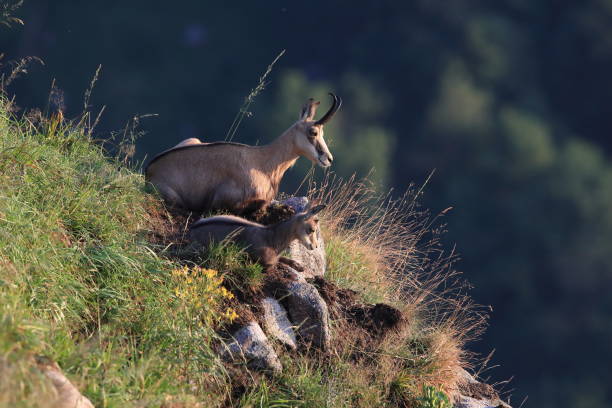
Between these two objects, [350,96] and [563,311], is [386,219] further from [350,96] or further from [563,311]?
[350,96]

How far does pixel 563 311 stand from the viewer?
52719 millimetres

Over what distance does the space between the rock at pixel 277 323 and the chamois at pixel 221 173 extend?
1383mm

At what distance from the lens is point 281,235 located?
7492mm

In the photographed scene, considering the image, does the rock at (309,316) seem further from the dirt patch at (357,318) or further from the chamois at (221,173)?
the chamois at (221,173)

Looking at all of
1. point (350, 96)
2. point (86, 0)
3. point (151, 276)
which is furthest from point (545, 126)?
point (151, 276)

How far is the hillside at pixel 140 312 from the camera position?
5516mm

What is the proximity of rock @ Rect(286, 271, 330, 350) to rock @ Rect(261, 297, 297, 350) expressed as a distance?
0.09 metres

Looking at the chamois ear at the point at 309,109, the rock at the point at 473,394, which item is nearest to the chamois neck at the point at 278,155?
the chamois ear at the point at 309,109

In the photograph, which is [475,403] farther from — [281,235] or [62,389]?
[62,389]

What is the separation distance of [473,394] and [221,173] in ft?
10.4

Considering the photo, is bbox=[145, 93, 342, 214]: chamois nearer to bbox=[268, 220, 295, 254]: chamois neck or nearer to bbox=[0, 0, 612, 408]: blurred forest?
bbox=[268, 220, 295, 254]: chamois neck

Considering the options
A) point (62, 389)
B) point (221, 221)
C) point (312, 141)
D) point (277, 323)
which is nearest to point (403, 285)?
point (312, 141)

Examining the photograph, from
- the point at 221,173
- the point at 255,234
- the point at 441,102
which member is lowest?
the point at 441,102

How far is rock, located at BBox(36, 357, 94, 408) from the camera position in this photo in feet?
16.2
